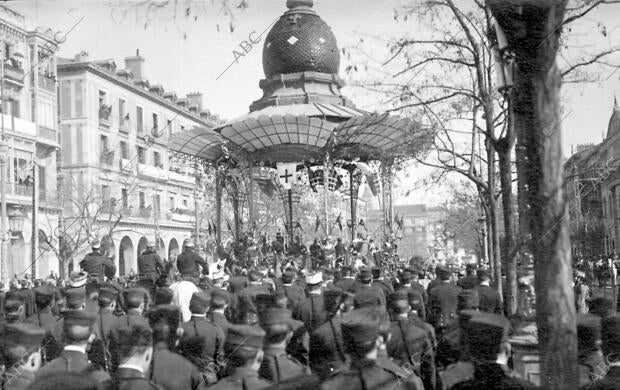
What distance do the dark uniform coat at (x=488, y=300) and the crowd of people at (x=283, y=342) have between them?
0.02 metres

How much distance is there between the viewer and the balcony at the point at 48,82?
115 ft

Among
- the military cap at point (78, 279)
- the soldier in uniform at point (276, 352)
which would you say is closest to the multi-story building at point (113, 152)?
the military cap at point (78, 279)

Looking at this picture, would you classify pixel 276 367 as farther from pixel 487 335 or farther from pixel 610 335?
pixel 610 335

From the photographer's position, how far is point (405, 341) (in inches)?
271

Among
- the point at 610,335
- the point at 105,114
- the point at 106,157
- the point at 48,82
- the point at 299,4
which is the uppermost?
the point at 48,82

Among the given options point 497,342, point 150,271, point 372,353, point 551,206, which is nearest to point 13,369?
point 372,353

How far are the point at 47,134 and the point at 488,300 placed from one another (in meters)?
32.9

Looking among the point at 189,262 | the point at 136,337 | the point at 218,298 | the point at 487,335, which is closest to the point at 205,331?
the point at 218,298

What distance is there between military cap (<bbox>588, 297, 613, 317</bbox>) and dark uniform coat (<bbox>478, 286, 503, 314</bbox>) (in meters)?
2.07

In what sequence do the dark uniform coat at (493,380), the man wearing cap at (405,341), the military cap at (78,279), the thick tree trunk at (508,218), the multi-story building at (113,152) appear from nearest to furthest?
1. the dark uniform coat at (493,380)
2. the man wearing cap at (405,341)
3. the military cap at (78,279)
4. the thick tree trunk at (508,218)
5. the multi-story building at (113,152)

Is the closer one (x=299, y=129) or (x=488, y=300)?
(x=488, y=300)

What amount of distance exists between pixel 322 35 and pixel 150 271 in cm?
844

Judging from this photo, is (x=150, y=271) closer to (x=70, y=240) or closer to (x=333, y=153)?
(x=333, y=153)

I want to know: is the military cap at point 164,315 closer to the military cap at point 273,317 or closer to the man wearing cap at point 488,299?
the military cap at point 273,317
